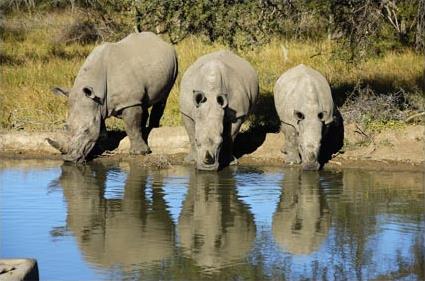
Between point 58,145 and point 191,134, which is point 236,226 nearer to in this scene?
point 191,134

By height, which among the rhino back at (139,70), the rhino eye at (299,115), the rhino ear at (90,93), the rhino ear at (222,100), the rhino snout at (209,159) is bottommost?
the rhino snout at (209,159)

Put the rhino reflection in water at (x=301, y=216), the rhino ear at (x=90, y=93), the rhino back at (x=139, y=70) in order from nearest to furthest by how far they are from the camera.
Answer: the rhino reflection in water at (x=301, y=216) < the rhino ear at (x=90, y=93) < the rhino back at (x=139, y=70)

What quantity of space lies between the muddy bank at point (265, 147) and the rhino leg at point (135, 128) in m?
0.20

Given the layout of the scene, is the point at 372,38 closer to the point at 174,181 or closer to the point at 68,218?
the point at 174,181

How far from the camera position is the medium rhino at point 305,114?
14.4 metres

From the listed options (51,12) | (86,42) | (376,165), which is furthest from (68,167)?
(51,12)

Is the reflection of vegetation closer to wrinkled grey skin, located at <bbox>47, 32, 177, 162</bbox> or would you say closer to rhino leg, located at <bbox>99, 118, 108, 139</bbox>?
wrinkled grey skin, located at <bbox>47, 32, 177, 162</bbox>

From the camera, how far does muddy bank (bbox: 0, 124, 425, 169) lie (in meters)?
15.3

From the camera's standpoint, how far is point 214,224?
1107cm

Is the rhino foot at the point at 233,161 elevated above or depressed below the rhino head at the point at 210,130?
below

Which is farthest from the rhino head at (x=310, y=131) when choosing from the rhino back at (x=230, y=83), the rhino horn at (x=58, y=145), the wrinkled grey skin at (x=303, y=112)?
the rhino horn at (x=58, y=145)

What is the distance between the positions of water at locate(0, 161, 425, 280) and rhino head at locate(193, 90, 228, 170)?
0.70ft

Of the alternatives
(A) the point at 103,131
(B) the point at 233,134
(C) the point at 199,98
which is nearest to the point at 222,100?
(C) the point at 199,98

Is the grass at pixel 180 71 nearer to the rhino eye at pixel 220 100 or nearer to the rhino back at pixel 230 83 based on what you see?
the rhino back at pixel 230 83
